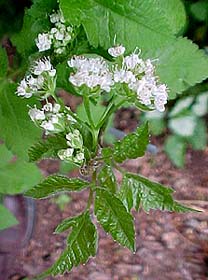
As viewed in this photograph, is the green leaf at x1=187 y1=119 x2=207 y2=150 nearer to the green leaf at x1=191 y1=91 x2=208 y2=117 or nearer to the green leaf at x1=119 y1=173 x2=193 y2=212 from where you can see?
the green leaf at x1=191 y1=91 x2=208 y2=117

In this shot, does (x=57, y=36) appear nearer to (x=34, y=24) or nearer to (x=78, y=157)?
(x=34, y=24)

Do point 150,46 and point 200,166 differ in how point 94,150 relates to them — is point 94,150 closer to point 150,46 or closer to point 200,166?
point 150,46

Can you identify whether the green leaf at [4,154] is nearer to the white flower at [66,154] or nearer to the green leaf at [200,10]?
the white flower at [66,154]

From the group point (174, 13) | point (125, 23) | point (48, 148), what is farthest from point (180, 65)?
point (48, 148)

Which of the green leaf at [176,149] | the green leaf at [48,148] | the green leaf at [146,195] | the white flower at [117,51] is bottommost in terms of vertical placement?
the green leaf at [146,195]

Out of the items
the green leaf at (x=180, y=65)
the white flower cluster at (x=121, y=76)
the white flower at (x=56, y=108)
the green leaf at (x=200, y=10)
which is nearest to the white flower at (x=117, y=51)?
the white flower cluster at (x=121, y=76)

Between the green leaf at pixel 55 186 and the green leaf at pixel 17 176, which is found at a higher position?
the green leaf at pixel 17 176

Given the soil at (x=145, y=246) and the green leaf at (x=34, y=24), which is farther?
the soil at (x=145, y=246)

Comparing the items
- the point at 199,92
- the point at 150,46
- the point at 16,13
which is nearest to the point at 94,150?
the point at 150,46
